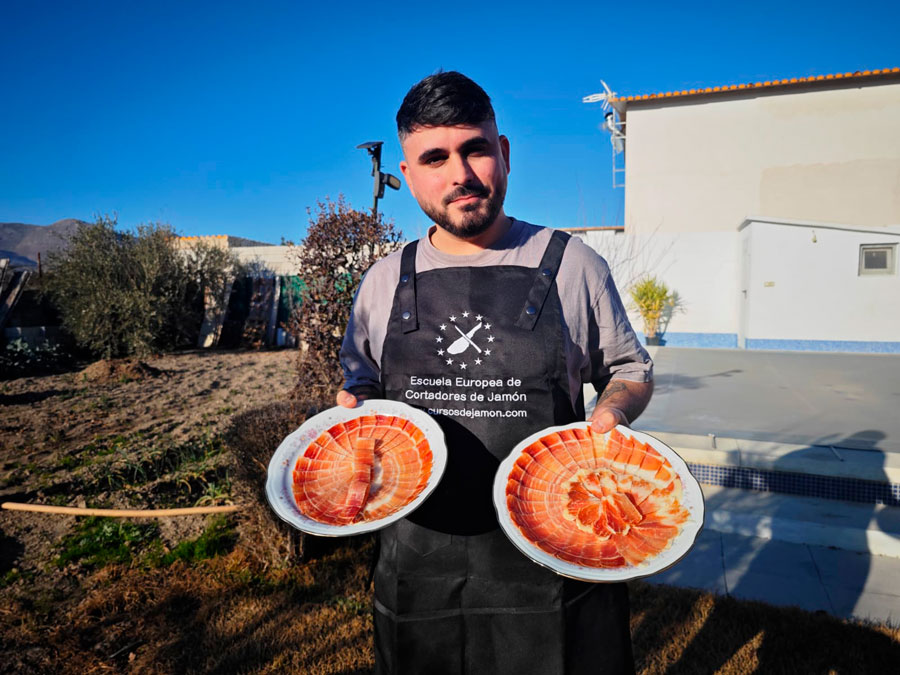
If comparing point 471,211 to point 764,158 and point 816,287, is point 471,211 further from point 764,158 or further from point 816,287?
point 764,158

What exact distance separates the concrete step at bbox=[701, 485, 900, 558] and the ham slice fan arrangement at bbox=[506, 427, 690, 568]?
8.94ft

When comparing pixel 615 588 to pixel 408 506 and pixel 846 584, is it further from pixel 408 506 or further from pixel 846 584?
pixel 846 584

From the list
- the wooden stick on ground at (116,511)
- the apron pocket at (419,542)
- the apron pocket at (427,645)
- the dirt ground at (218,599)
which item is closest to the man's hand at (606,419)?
the apron pocket at (419,542)

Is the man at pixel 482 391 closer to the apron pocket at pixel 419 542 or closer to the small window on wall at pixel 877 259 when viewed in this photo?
the apron pocket at pixel 419 542

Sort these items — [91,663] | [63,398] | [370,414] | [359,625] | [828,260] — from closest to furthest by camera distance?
[370,414] < [91,663] < [359,625] < [63,398] < [828,260]

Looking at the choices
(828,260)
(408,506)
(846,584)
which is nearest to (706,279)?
(828,260)

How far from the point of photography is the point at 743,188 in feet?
43.3

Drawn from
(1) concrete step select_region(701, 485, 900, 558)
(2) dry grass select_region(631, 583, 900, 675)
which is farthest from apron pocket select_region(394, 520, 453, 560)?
(1) concrete step select_region(701, 485, 900, 558)

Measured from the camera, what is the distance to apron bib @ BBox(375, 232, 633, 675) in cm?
137

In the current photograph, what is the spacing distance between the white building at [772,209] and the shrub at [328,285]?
9.56 m

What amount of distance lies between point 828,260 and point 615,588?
39.4ft

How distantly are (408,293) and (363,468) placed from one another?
511mm

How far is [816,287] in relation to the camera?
1078 centimetres

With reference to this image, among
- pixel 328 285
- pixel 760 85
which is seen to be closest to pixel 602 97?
pixel 760 85
